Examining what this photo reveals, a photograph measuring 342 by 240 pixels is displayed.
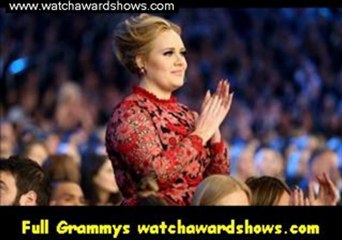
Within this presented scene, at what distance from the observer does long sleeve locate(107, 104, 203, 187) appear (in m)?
4.63

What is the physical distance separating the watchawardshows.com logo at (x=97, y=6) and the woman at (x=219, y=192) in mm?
1684

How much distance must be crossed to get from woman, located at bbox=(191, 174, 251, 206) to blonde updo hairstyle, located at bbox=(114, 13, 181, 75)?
56 centimetres

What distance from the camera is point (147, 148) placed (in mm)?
4645

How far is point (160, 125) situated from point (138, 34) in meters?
0.32

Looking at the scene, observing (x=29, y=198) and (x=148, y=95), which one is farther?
(x=29, y=198)

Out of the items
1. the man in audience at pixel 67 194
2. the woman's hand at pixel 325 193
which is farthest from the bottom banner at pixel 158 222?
the man in audience at pixel 67 194

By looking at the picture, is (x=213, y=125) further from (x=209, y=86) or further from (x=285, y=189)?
(x=209, y=86)

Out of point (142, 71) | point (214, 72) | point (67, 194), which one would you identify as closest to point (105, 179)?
point (67, 194)

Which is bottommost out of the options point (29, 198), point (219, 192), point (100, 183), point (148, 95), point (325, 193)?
point (219, 192)

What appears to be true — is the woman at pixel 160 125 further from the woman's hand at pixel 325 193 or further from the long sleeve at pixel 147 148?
the woman's hand at pixel 325 193

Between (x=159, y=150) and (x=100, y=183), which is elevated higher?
(x=100, y=183)

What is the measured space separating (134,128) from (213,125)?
0.27 meters

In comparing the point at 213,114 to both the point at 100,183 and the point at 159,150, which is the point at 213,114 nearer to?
the point at 159,150

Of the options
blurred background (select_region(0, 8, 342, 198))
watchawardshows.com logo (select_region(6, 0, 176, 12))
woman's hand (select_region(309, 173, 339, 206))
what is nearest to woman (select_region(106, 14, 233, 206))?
woman's hand (select_region(309, 173, 339, 206))
